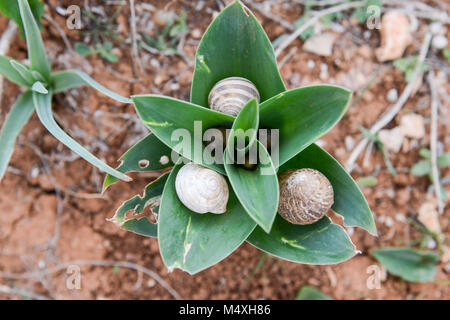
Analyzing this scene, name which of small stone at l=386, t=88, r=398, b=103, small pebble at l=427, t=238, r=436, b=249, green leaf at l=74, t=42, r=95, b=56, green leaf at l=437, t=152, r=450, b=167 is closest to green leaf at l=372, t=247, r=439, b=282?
small pebble at l=427, t=238, r=436, b=249

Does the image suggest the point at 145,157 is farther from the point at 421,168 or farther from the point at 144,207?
the point at 421,168

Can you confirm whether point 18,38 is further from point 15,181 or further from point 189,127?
point 189,127

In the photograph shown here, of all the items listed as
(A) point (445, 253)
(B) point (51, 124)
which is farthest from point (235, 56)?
(A) point (445, 253)

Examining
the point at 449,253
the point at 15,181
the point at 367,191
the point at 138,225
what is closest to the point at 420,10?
the point at 367,191

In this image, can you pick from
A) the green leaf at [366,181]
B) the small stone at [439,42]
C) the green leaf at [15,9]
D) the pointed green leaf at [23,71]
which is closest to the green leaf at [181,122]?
the pointed green leaf at [23,71]

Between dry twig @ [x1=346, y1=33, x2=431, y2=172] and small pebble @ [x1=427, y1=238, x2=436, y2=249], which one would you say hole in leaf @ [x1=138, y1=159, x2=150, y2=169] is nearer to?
dry twig @ [x1=346, y1=33, x2=431, y2=172]

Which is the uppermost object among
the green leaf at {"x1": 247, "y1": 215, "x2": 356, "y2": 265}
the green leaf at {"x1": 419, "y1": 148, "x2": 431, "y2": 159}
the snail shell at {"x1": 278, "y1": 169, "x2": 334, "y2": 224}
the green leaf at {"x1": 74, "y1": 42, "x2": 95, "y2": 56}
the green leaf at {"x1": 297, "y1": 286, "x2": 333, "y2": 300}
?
the green leaf at {"x1": 74, "y1": 42, "x2": 95, "y2": 56}
